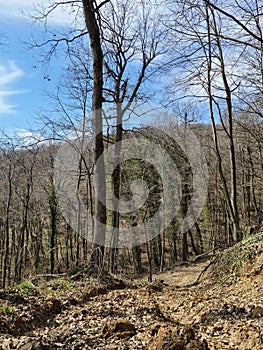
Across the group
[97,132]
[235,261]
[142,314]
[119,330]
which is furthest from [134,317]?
[97,132]

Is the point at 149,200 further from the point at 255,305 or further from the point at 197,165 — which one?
the point at 255,305

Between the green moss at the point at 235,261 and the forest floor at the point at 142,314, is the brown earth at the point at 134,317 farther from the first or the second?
the green moss at the point at 235,261

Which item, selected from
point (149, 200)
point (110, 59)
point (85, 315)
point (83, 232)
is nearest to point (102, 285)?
point (85, 315)

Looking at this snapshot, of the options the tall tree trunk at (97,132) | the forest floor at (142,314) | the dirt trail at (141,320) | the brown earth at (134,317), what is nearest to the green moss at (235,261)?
the forest floor at (142,314)

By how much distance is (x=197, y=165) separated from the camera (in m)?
21.2

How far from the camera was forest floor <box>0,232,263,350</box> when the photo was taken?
3420 millimetres

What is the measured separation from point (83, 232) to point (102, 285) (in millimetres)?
19705

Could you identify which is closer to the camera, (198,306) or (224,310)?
(224,310)

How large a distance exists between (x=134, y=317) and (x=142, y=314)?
0.55ft

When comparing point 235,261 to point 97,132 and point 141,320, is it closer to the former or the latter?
point 141,320

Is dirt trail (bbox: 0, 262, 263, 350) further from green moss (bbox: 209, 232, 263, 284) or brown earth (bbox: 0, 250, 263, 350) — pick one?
green moss (bbox: 209, 232, 263, 284)

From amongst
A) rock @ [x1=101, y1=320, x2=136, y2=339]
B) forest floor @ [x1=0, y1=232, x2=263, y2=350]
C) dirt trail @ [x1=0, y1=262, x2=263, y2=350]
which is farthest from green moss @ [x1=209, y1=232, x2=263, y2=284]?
rock @ [x1=101, y1=320, x2=136, y2=339]

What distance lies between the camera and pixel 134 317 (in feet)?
14.8

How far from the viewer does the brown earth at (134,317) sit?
3.39 m
